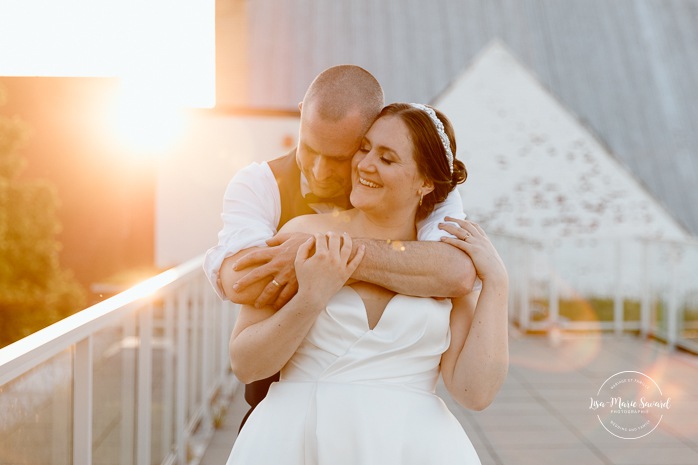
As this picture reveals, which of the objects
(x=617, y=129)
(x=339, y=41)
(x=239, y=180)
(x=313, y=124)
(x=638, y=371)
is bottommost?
(x=638, y=371)

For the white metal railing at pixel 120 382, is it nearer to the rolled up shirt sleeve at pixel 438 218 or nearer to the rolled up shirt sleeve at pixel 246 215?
the rolled up shirt sleeve at pixel 246 215

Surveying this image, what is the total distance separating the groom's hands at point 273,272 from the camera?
75.9 inches

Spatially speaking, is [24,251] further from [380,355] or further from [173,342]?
[380,355]

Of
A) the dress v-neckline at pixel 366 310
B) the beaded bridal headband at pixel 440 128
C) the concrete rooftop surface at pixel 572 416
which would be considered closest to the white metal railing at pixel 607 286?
the concrete rooftop surface at pixel 572 416

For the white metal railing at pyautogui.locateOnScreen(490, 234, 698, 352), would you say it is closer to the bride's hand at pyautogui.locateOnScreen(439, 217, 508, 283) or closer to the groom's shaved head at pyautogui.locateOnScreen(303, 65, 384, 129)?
the bride's hand at pyautogui.locateOnScreen(439, 217, 508, 283)

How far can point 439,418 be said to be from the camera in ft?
6.83

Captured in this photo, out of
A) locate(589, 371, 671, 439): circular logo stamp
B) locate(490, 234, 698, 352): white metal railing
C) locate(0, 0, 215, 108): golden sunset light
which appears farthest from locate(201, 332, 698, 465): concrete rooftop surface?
locate(0, 0, 215, 108): golden sunset light

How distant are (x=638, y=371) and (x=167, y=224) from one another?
29.3ft

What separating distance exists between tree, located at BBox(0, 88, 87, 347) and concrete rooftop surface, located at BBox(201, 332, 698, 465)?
5.18 m

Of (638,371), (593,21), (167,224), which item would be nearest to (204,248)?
(167,224)

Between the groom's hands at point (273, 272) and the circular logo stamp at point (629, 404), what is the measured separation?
14.7ft

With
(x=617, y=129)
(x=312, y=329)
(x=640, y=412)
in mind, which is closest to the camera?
(x=312, y=329)

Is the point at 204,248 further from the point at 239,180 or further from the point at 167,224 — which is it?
the point at 239,180

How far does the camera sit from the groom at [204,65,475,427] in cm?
196
